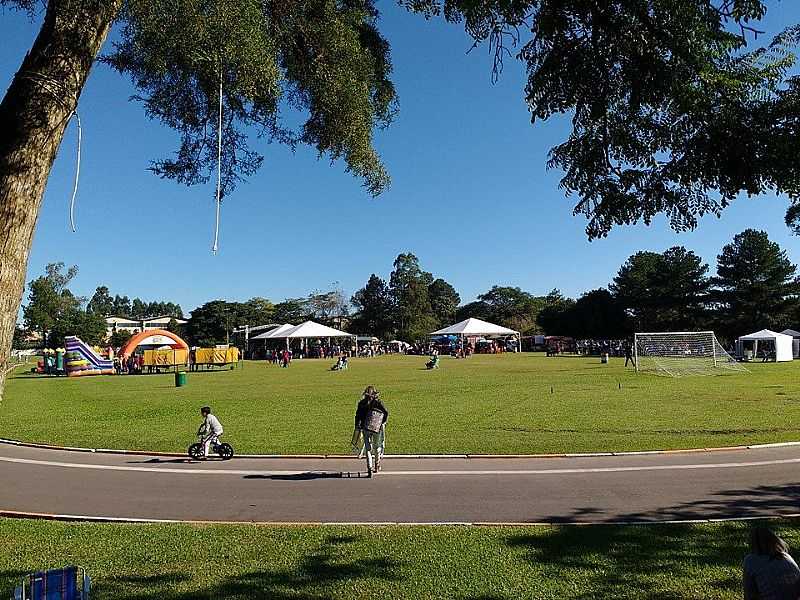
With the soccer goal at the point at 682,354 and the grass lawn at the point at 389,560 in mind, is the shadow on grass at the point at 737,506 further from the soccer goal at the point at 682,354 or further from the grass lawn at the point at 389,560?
the soccer goal at the point at 682,354

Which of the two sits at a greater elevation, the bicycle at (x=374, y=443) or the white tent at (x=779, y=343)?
the white tent at (x=779, y=343)

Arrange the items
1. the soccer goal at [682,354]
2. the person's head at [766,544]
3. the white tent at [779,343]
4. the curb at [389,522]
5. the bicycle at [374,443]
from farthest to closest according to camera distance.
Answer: the white tent at [779,343] < the soccer goal at [682,354] < the bicycle at [374,443] < the curb at [389,522] < the person's head at [766,544]

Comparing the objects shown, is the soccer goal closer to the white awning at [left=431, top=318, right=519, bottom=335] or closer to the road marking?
the white awning at [left=431, top=318, right=519, bottom=335]

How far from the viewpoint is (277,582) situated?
6.45m

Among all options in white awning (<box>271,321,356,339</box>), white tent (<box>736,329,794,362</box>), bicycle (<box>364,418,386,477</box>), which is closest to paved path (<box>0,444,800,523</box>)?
bicycle (<box>364,418,386,477</box>)

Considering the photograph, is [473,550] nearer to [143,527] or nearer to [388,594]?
[388,594]

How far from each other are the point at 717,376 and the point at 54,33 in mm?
39257

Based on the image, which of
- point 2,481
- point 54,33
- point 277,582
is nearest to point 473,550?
point 277,582

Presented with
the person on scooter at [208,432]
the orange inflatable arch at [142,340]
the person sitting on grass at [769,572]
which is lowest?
the person on scooter at [208,432]

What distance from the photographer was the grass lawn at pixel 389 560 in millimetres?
6188

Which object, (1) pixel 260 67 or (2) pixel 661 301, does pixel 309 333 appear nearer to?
(2) pixel 661 301

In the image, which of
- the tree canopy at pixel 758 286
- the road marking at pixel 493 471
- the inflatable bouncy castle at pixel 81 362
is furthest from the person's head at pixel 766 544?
the tree canopy at pixel 758 286

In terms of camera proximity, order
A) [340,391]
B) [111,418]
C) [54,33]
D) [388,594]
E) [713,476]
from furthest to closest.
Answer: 1. [340,391]
2. [111,418]
3. [713,476]
4. [388,594]
5. [54,33]

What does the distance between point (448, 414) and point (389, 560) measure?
13.8 meters
